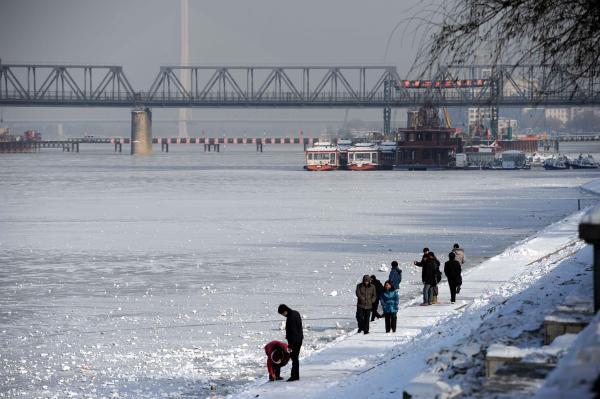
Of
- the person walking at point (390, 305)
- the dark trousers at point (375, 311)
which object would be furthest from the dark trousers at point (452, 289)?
the person walking at point (390, 305)

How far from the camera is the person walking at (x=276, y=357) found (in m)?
18.3

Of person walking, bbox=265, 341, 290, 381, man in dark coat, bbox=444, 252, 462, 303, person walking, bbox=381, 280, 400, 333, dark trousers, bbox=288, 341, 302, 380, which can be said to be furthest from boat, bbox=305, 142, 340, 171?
dark trousers, bbox=288, 341, 302, 380

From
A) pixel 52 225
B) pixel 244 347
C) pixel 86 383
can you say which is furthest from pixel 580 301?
pixel 52 225

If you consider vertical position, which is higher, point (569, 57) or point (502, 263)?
point (569, 57)

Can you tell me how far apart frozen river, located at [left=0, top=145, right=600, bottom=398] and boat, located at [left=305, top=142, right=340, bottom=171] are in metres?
95.6

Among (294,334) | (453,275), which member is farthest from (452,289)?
(294,334)

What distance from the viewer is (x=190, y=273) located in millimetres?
35469

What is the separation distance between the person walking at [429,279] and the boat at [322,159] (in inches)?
5924

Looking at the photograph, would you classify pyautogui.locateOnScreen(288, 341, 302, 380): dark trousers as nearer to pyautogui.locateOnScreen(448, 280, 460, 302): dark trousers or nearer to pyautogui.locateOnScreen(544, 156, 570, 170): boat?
pyautogui.locateOnScreen(448, 280, 460, 302): dark trousers

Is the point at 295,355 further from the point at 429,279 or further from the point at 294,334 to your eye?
the point at 429,279

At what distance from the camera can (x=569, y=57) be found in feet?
47.6

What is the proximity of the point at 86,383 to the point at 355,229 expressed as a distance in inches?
1389

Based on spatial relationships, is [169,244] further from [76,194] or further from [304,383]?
[76,194]

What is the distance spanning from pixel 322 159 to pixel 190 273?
147856 millimetres
